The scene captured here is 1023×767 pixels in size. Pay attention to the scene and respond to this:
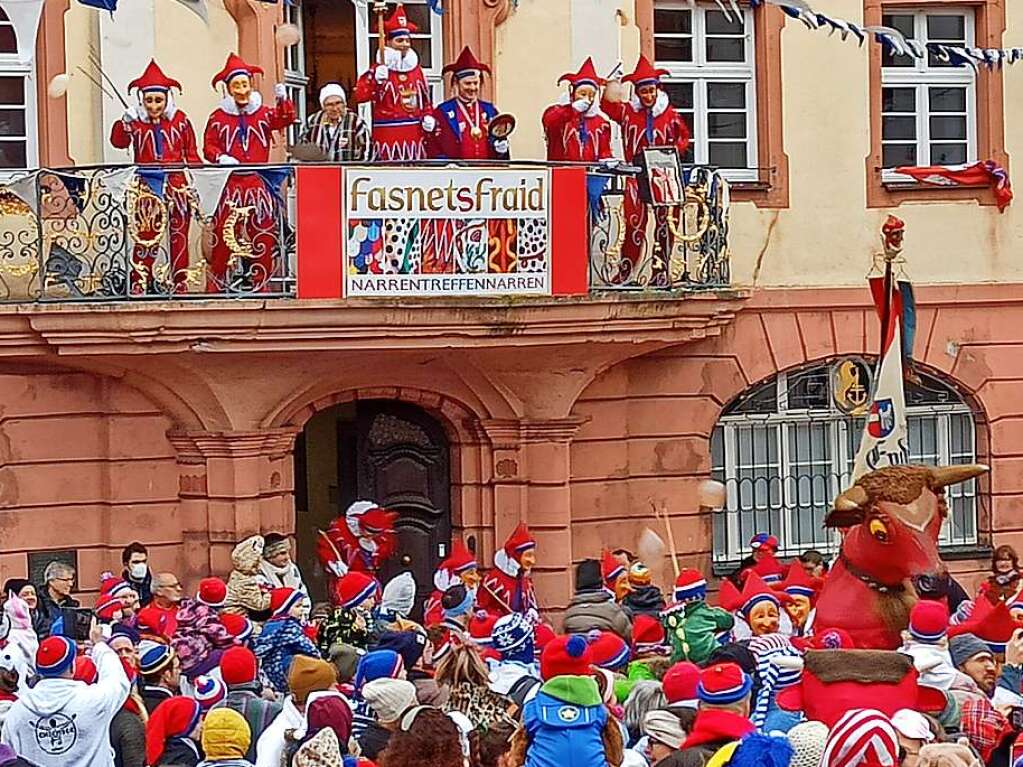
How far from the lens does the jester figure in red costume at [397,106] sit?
1744cm

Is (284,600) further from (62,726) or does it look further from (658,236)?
(62,726)

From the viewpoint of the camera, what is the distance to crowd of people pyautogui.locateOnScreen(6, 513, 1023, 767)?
31.0ft

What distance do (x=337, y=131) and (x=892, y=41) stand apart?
4269 millimetres

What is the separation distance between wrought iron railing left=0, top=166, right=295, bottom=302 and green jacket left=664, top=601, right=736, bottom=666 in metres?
5.16

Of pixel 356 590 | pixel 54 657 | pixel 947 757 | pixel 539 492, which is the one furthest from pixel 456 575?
pixel 947 757

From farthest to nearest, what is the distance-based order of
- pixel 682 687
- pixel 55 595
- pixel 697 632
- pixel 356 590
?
pixel 55 595, pixel 356 590, pixel 697 632, pixel 682 687

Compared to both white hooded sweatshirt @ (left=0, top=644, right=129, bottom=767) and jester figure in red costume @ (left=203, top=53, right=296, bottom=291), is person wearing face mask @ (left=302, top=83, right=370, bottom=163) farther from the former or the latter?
white hooded sweatshirt @ (left=0, top=644, right=129, bottom=767)

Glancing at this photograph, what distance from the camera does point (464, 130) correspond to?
17.6 m

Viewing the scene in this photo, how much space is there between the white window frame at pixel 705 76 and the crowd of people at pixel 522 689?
5775 millimetres

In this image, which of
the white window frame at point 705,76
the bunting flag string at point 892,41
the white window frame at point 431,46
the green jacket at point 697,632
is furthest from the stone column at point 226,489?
the green jacket at point 697,632

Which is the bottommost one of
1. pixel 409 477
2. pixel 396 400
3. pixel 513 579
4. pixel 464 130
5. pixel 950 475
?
pixel 513 579

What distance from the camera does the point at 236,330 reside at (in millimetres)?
16875

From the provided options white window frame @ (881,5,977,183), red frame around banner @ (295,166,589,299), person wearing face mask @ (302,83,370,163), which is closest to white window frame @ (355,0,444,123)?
person wearing face mask @ (302,83,370,163)

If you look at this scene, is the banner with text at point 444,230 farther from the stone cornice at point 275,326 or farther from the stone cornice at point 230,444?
the stone cornice at point 230,444
